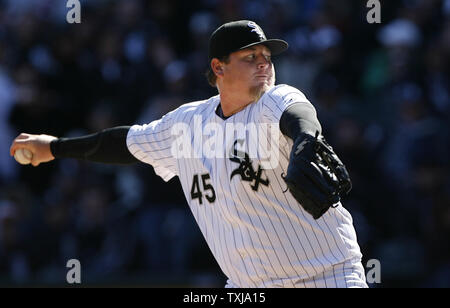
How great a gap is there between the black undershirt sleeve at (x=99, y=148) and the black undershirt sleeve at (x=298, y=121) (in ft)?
4.15

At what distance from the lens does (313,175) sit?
304 centimetres

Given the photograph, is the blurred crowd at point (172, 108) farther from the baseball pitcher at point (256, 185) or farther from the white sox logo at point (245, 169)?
the white sox logo at point (245, 169)

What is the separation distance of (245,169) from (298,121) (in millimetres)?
525

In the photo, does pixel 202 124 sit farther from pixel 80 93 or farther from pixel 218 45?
pixel 80 93

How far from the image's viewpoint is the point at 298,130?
3.17m

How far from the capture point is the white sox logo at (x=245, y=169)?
3623mm
